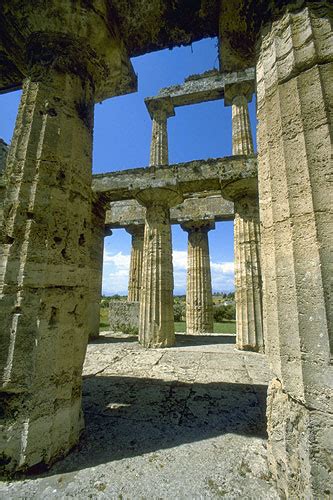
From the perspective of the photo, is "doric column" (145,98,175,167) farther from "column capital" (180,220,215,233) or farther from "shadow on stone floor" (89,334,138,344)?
"shadow on stone floor" (89,334,138,344)

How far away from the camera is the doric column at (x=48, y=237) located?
6.85 feet

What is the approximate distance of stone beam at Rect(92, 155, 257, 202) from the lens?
7.50 metres

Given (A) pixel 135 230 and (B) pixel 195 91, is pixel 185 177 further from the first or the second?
(B) pixel 195 91

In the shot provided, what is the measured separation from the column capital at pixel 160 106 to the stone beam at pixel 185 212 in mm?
4760

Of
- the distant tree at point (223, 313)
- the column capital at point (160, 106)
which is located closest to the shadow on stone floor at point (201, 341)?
the column capital at point (160, 106)

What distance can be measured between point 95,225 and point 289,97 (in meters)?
8.74

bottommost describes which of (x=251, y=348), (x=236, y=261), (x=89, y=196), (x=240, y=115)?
(x=251, y=348)

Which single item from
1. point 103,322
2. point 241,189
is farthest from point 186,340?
point 103,322

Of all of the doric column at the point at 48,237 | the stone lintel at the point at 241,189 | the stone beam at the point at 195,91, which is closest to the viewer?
the doric column at the point at 48,237

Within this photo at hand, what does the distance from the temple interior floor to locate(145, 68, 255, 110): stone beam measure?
Result: 12.5 metres

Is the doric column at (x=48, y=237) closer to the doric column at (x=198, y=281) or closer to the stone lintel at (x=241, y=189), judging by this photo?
Answer: the stone lintel at (x=241, y=189)

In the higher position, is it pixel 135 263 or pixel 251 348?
pixel 135 263

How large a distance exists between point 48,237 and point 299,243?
2.22m

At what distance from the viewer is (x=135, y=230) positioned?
43.9 feet
